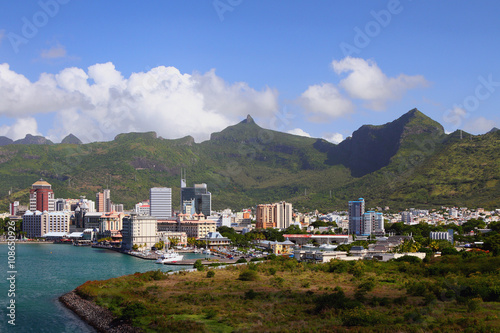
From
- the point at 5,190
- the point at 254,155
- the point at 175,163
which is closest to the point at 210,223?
the point at 5,190

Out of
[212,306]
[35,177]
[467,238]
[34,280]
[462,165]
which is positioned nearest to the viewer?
[212,306]

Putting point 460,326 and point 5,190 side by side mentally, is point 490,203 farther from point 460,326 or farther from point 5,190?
point 5,190

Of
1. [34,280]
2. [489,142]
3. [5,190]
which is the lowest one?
[34,280]

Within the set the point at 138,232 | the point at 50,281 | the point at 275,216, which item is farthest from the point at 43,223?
the point at 50,281

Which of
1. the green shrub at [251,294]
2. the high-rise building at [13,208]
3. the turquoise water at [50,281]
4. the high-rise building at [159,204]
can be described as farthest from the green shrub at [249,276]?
the high-rise building at [13,208]

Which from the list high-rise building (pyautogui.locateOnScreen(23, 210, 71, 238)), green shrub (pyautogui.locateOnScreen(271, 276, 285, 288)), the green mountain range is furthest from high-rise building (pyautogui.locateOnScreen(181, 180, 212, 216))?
green shrub (pyautogui.locateOnScreen(271, 276, 285, 288))
